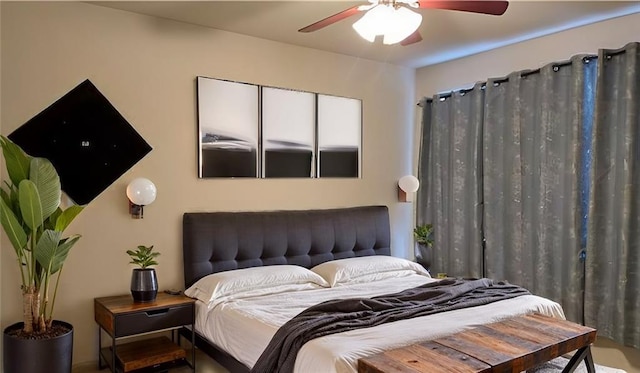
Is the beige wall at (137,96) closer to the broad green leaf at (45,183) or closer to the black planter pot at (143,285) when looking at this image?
the black planter pot at (143,285)

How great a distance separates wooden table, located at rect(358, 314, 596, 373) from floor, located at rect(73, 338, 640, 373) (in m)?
1.15

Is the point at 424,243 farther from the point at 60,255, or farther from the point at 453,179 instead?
the point at 60,255

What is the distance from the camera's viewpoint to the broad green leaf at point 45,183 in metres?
2.75

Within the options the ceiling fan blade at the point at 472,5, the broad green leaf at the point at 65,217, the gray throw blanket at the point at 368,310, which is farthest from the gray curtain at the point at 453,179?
the broad green leaf at the point at 65,217

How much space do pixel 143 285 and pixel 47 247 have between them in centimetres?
65

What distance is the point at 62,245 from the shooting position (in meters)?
2.85

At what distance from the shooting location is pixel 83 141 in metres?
3.24

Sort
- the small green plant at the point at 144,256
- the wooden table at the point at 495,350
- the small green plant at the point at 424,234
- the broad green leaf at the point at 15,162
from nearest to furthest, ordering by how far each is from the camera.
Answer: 1. the wooden table at the point at 495,350
2. the broad green leaf at the point at 15,162
3. the small green plant at the point at 144,256
4. the small green plant at the point at 424,234

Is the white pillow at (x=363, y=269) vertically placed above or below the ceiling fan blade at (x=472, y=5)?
below

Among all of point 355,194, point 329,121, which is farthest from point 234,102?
point 355,194

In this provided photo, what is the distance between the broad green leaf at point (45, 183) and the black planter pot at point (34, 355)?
0.72 meters

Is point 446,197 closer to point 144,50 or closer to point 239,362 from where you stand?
point 239,362

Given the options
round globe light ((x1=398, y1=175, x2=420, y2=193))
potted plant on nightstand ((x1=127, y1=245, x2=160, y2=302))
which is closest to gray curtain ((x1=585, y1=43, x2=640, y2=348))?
round globe light ((x1=398, y1=175, x2=420, y2=193))

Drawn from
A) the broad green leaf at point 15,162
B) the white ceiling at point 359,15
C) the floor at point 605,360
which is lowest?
the floor at point 605,360
